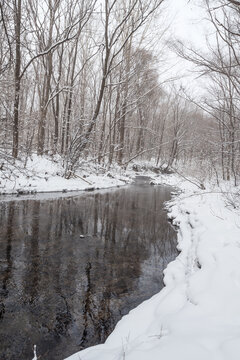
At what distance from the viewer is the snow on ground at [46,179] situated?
10656mm

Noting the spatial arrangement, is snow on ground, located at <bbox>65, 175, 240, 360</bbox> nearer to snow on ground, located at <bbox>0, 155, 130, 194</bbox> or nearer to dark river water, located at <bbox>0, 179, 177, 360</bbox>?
dark river water, located at <bbox>0, 179, 177, 360</bbox>

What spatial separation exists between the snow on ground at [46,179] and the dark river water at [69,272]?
196cm

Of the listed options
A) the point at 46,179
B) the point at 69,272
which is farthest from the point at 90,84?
the point at 69,272

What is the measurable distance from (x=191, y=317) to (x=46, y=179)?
1118cm

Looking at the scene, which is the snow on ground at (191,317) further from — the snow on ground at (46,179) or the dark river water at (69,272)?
the snow on ground at (46,179)

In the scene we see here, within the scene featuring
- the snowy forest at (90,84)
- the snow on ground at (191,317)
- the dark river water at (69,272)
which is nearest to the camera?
the snow on ground at (191,317)

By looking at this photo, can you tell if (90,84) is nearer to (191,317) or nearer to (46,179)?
(46,179)

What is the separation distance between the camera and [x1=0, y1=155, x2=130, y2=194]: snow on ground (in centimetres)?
1066

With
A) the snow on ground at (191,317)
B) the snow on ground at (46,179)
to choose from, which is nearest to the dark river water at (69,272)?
the snow on ground at (191,317)

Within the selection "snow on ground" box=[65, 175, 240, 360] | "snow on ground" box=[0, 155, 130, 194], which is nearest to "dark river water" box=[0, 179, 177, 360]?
"snow on ground" box=[65, 175, 240, 360]

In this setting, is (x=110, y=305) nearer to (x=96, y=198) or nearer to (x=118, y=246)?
(x=118, y=246)

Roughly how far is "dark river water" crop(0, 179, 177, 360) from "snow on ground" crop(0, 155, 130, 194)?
77.1 inches

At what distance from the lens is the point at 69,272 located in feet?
14.6

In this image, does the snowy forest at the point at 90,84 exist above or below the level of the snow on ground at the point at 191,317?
above
